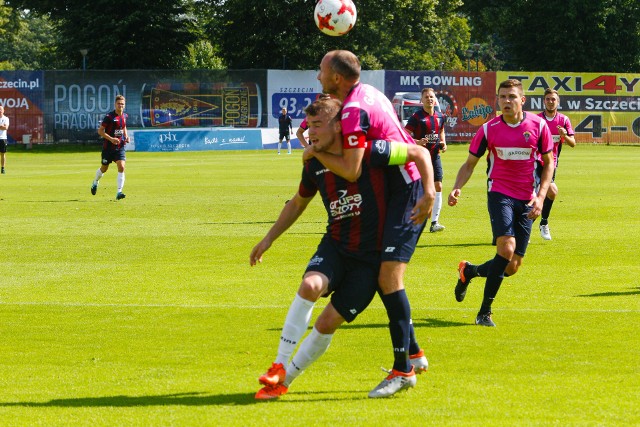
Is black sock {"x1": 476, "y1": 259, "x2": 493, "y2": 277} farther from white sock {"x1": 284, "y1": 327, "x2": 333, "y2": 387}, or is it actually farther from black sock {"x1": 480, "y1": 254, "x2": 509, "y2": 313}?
white sock {"x1": 284, "y1": 327, "x2": 333, "y2": 387}

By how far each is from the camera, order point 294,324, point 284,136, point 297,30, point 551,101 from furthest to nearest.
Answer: point 297,30
point 284,136
point 551,101
point 294,324

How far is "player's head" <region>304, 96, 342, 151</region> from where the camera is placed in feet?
20.4

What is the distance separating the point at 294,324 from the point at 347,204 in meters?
0.80

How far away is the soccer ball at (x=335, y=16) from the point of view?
1405 centimetres

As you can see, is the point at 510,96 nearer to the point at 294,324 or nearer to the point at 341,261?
the point at 341,261

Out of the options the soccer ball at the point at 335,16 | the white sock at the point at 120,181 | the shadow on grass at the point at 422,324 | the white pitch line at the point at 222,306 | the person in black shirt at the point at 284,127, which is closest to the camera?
the shadow on grass at the point at 422,324

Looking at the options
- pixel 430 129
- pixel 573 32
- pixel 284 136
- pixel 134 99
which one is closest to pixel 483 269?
pixel 430 129

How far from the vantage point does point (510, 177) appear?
9.80 meters

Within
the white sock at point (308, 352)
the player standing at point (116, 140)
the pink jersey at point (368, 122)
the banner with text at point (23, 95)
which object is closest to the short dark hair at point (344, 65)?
the pink jersey at point (368, 122)

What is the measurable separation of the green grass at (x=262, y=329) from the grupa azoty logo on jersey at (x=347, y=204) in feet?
3.77

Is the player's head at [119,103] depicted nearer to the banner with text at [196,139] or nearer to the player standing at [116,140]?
the player standing at [116,140]

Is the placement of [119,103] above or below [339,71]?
below

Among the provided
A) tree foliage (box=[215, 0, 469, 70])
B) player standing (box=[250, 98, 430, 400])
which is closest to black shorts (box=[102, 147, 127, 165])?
player standing (box=[250, 98, 430, 400])

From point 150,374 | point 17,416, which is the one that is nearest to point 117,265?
point 150,374
